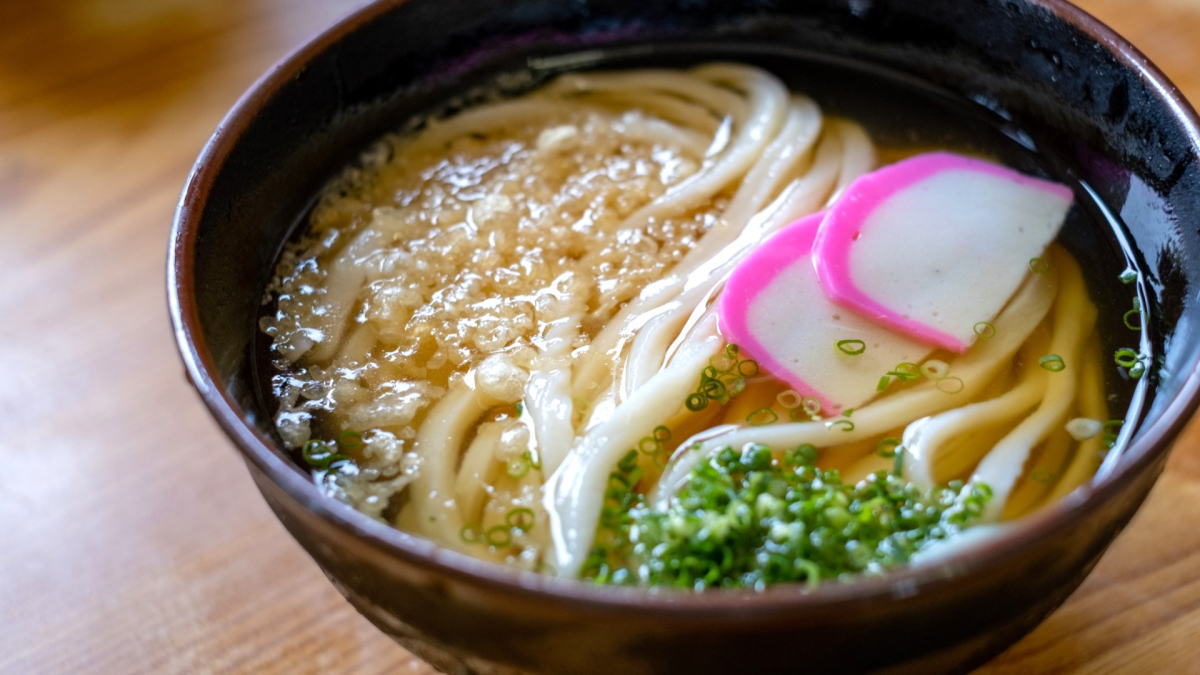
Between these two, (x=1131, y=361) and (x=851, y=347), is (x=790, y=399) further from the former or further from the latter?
(x=1131, y=361)

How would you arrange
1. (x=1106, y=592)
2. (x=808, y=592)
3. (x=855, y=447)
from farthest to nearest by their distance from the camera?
(x=1106, y=592) < (x=855, y=447) < (x=808, y=592)

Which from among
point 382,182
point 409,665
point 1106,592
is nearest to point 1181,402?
point 1106,592

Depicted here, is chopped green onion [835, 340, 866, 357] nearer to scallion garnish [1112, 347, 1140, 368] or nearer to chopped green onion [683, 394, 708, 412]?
chopped green onion [683, 394, 708, 412]

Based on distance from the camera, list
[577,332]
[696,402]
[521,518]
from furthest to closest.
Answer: [577,332] < [696,402] < [521,518]

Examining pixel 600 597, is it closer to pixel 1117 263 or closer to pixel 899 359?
pixel 899 359

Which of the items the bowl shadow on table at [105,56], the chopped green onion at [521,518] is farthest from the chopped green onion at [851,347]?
the bowl shadow on table at [105,56]

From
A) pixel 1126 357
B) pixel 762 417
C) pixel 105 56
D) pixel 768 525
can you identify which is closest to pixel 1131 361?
pixel 1126 357

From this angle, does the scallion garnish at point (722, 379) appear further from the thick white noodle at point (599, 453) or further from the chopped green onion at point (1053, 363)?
the chopped green onion at point (1053, 363)
